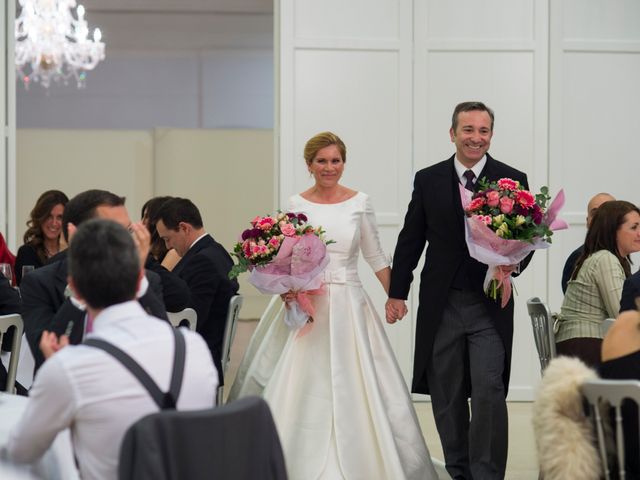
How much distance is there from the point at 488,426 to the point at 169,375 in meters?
2.55

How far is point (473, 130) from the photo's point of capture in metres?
4.71

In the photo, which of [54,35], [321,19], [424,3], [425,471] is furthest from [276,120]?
[54,35]

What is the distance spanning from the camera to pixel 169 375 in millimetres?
2320

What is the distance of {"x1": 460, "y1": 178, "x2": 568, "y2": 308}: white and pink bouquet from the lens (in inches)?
173

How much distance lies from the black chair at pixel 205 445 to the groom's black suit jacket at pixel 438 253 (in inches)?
96.3

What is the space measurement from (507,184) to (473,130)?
1.24 ft

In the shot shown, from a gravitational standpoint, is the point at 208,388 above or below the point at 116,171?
below

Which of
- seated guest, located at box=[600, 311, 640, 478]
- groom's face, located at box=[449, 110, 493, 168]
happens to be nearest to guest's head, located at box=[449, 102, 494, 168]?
groom's face, located at box=[449, 110, 493, 168]

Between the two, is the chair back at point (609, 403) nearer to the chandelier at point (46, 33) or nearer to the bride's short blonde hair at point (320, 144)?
the bride's short blonde hair at point (320, 144)

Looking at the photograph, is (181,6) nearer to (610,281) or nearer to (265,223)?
(265,223)

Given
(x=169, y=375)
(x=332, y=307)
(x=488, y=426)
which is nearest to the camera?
(x=169, y=375)

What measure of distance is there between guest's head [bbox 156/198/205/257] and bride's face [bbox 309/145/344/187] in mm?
713

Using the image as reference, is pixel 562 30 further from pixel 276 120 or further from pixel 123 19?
pixel 123 19

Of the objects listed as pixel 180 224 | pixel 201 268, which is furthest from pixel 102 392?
pixel 180 224
